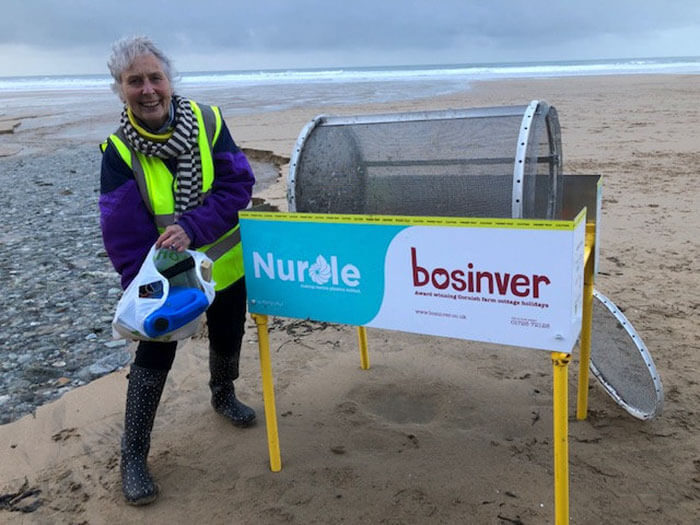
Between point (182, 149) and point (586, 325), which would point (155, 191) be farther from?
point (586, 325)

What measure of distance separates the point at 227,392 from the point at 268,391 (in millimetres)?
680

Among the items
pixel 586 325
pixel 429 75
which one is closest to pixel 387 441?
pixel 586 325

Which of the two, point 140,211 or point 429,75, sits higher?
point 429,75

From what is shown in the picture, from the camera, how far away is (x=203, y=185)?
2.60 m

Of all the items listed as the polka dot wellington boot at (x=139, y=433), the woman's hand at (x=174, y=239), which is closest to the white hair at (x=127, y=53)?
the woman's hand at (x=174, y=239)

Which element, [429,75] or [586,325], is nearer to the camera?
[586,325]

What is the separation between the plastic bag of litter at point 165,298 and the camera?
7.32 ft

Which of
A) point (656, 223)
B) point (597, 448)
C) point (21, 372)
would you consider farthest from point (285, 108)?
point (597, 448)

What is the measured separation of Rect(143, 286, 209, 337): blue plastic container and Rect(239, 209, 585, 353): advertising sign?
0.32 meters

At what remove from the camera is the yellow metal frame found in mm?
2025

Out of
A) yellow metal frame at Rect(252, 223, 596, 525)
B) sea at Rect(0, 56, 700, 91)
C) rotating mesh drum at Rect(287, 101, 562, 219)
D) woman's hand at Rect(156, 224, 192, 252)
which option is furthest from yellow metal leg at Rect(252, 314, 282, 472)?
sea at Rect(0, 56, 700, 91)

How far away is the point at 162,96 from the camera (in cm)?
250

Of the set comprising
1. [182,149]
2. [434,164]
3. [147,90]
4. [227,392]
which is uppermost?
[147,90]

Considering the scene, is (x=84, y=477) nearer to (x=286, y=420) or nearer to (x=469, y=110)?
(x=286, y=420)
